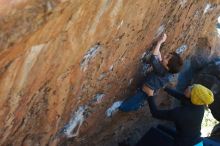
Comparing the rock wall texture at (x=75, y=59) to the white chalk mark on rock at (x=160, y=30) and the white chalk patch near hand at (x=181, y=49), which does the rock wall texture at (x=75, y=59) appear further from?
the white chalk patch near hand at (x=181, y=49)

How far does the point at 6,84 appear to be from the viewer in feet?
14.4

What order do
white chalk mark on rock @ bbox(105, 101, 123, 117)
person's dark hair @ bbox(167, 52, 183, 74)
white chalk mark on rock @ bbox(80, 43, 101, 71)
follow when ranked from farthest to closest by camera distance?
white chalk mark on rock @ bbox(105, 101, 123, 117)
person's dark hair @ bbox(167, 52, 183, 74)
white chalk mark on rock @ bbox(80, 43, 101, 71)

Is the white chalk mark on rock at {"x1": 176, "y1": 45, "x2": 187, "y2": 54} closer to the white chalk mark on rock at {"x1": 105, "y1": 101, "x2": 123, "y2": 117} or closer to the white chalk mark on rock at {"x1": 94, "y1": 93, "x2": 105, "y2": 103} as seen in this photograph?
the white chalk mark on rock at {"x1": 105, "y1": 101, "x2": 123, "y2": 117}

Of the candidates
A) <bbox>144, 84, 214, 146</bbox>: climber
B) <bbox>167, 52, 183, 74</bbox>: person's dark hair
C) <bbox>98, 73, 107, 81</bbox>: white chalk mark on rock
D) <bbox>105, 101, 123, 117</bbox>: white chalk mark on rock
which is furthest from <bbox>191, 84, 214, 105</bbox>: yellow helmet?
<bbox>105, 101, 123, 117</bbox>: white chalk mark on rock

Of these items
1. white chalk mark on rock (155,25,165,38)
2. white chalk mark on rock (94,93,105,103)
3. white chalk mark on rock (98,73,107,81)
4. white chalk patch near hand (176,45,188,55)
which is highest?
white chalk mark on rock (98,73,107,81)

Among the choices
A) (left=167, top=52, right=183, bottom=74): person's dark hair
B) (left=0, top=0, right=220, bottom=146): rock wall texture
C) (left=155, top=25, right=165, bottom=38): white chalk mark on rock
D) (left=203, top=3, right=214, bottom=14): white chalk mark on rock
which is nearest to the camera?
(left=0, top=0, right=220, bottom=146): rock wall texture

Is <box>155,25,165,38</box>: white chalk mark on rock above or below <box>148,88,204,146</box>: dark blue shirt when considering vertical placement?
above

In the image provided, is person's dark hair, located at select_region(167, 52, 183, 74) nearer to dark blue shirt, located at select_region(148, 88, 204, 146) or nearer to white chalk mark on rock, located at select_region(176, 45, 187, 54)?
dark blue shirt, located at select_region(148, 88, 204, 146)

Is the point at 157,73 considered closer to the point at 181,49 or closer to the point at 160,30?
the point at 160,30

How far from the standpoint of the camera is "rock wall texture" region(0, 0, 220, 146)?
405cm

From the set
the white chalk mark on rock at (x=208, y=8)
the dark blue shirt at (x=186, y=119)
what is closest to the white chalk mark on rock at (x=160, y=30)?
the dark blue shirt at (x=186, y=119)

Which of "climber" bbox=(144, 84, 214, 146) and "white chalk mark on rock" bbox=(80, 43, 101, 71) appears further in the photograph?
"climber" bbox=(144, 84, 214, 146)

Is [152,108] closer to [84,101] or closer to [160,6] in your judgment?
[84,101]

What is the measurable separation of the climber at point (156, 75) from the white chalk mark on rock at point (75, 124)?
0.66 m
